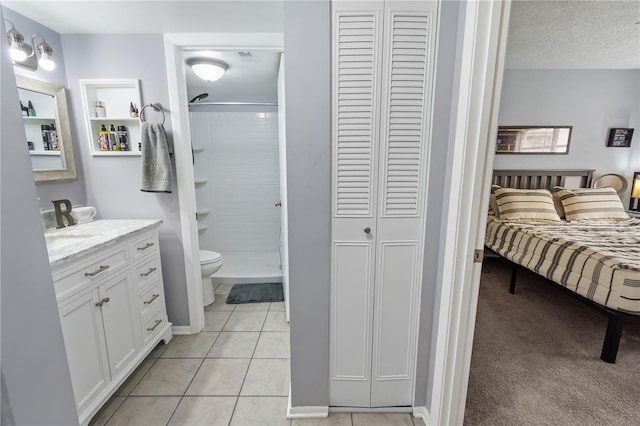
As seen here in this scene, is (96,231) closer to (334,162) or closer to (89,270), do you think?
(89,270)

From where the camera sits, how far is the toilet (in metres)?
2.48

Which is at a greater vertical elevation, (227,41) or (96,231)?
(227,41)

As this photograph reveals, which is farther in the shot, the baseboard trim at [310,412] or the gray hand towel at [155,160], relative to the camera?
the gray hand towel at [155,160]

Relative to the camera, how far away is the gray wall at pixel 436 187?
1163 mm

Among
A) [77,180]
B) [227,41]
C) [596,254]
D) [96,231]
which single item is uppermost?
[227,41]

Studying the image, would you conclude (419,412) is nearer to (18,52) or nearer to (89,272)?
(89,272)

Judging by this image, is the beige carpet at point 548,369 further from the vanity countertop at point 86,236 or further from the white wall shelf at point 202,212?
the white wall shelf at point 202,212

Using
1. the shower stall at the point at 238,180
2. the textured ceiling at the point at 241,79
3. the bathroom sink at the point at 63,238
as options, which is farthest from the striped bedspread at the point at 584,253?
the bathroom sink at the point at 63,238

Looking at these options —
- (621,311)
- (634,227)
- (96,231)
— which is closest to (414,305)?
(621,311)

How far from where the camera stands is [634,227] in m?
2.71

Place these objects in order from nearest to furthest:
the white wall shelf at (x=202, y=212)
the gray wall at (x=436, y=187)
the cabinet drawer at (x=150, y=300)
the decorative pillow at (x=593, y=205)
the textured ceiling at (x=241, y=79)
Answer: the gray wall at (x=436, y=187), the cabinet drawer at (x=150, y=300), the textured ceiling at (x=241, y=79), the decorative pillow at (x=593, y=205), the white wall shelf at (x=202, y=212)

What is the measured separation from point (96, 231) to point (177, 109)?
99cm

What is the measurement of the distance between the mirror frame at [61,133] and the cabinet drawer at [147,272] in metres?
0.80

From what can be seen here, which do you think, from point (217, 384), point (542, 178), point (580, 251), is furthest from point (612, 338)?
point (217, 384)
